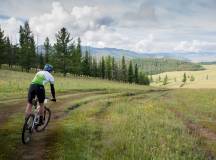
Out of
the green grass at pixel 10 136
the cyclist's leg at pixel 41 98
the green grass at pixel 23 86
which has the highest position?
the cyclist's leg at pixel 41 98

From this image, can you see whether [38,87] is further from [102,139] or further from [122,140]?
[122,140]

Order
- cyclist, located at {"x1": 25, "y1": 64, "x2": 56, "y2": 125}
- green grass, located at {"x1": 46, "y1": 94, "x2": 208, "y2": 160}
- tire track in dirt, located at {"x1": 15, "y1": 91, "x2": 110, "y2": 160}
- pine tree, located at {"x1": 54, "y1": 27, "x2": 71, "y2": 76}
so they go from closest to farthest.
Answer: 1. tire track in dirt, located at {"x1": 15, "y1": 91, "x2": 110, "y2": 160}
2. green grass, located at {"x1": 46, "y1": 94, "x2": 208, "y2": 160}
3. cyclist, located at {"x1": 25, "y1": 64, "x2": 56, "y2": 125}
4. pine tree, located at {"x1": 54, "y1": 27, "x2": 71, "y2": 76}

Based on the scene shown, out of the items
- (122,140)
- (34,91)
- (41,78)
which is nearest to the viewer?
(34,91)

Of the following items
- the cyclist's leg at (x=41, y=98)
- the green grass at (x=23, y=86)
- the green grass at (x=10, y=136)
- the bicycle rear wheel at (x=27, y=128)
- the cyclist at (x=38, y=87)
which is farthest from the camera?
the green grass at (x=23, y=86)

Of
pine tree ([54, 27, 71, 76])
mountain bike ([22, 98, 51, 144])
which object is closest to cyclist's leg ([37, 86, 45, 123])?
mountain bike ([22, 98, 51, 144])

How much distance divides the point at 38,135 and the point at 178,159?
5.77 meters

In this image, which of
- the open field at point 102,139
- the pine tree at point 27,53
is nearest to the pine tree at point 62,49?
the pine tree at point 27,53

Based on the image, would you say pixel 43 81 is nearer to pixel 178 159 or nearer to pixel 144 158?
pixel 144 158

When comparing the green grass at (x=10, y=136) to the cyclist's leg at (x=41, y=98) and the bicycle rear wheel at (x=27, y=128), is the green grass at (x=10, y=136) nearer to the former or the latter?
the bicycle rear wheel at (x=27, y=128)

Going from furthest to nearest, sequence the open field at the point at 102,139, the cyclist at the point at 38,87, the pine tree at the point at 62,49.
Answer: the pine tree at the point at 62,49 < the cyclist at the point at 38,87 < the open field at the point at 102,139


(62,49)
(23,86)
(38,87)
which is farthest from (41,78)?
(62,49)

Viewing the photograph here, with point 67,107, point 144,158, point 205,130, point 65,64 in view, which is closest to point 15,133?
point 144,158

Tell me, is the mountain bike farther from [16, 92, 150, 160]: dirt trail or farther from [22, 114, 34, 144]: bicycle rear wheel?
[16, 92, 150, 160]: dirt trail

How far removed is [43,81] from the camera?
12.6m
